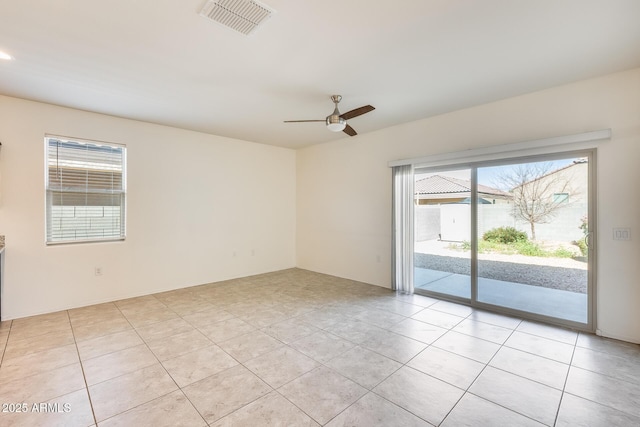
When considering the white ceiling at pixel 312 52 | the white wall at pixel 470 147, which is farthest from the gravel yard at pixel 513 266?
the white ceiling at pixel 312 52

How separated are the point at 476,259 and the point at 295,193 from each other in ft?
13.2

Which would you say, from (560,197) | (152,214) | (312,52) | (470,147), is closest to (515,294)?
(560,197)

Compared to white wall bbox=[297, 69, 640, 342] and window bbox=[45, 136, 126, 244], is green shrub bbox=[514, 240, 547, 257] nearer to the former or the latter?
white wall bbox=[297, 69, 640, 342]

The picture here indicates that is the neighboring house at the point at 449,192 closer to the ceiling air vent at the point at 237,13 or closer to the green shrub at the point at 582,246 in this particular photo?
Result: the green shrub at the point at 582,246

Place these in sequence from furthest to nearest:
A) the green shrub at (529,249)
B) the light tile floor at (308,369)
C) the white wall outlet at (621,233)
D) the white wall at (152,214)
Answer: the white wall at (152,214) → the green shrub at (529,249) → the white wall outlet at (621,233) → the light tile floor at (308,369)

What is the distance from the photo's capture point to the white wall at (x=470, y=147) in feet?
9.55

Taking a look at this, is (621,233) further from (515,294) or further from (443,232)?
(443,232)

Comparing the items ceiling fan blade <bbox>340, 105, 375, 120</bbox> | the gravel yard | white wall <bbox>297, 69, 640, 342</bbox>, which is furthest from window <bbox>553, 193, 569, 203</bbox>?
ceiling fan blade <bbox>340, 105, 375, 120</bbox>

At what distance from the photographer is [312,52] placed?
2531 millimetres

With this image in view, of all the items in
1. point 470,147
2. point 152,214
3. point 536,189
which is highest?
point 470,147

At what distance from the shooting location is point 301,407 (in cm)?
199

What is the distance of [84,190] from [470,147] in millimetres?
5490

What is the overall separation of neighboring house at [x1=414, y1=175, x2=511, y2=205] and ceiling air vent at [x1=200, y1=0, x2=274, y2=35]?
11.0 feet

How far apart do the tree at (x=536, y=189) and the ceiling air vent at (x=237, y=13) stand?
11.2ft
